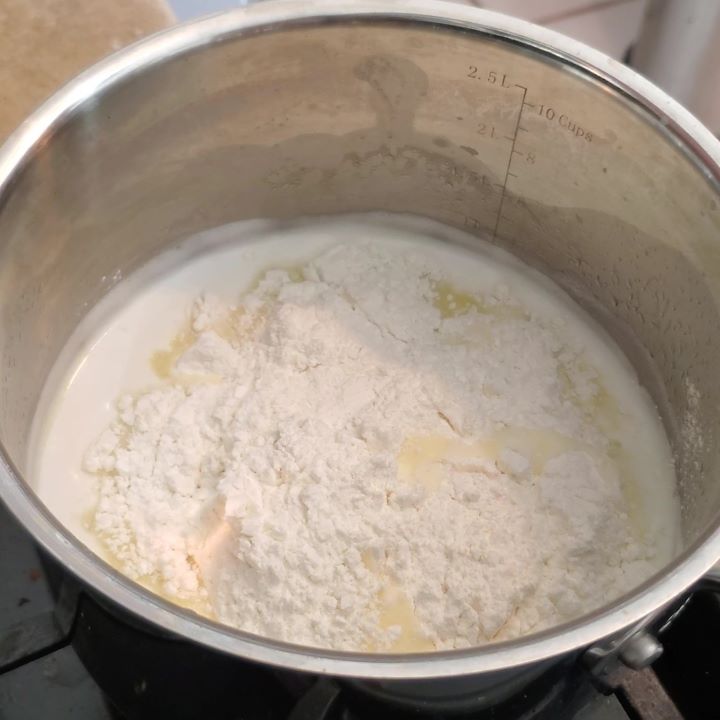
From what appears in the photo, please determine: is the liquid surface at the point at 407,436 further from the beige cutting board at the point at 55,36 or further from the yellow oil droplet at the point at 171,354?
the beige cutting board at the point at 55,36

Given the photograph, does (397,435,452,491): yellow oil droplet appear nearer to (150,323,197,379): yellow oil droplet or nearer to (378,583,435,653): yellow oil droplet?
(378,583,435,653): yellow oil droplet

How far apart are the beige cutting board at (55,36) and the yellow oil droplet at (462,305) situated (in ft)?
1.43

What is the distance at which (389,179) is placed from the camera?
98 centimetres

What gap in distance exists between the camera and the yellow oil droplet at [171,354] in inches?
34.9

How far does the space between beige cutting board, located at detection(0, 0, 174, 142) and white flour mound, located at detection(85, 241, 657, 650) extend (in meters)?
0.31

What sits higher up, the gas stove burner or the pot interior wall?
the pot interior wall

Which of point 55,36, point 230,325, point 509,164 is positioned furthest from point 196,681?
point 55,36

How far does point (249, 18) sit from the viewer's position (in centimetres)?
79

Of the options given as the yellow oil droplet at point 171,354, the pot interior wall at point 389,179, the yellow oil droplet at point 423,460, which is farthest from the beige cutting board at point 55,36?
the yellow oil droplet at point 423,460

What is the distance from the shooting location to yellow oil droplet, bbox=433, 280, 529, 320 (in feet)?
3.09

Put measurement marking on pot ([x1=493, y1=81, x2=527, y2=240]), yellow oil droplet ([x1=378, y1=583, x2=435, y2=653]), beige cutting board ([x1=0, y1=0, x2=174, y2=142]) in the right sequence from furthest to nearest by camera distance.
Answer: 1. beige cutting board ([x1=0, y1=0, x2=174, y2=142])
2. measurement marking on pot ([x1=493, y1=81, x2=527, y2=240])
3. yellow oil droplet ([x1=378, y1=583, x2=435, y2=653])

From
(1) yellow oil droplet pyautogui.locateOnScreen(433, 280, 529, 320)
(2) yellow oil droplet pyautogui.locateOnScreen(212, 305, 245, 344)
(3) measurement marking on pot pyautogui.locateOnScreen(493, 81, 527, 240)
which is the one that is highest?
(3) measurement marking on pot pyautogui.locateOnScreen(493, 81, 527, 240)

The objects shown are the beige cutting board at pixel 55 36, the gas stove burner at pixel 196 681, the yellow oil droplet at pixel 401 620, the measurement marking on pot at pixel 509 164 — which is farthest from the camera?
the beige cutting board at pixel 55 36

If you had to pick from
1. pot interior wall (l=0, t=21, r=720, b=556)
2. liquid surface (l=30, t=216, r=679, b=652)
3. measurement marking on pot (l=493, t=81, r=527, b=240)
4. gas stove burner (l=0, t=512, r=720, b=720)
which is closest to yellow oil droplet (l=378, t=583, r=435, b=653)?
liquid surface (l=30, t=216, r=679, b=652)
